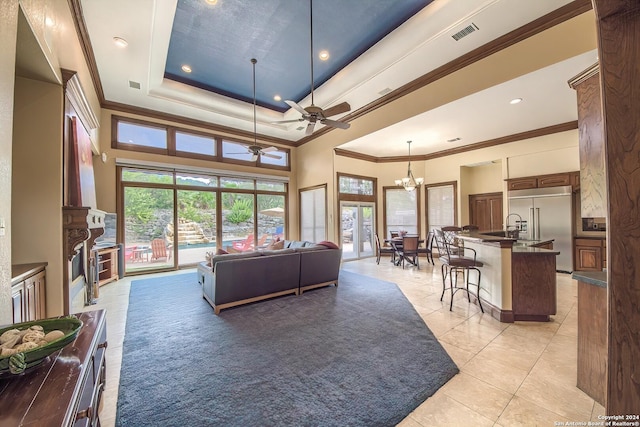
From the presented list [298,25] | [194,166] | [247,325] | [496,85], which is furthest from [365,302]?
[194,166]

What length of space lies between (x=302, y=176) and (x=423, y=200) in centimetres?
411

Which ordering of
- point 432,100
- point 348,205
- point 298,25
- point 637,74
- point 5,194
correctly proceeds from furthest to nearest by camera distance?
point 348,205 → point 432,100 → point 298,25 → point 5,194 → point 637,74

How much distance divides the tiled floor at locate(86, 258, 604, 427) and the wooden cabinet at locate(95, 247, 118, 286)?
4.88 ft

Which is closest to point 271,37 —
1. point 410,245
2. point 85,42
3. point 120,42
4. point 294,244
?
point 120,42

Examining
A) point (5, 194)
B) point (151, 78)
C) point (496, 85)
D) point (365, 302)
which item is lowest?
point (365, 302)

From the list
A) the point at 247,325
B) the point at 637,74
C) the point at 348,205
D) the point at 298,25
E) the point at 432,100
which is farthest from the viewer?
the point at 348,205

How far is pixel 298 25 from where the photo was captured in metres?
3.79

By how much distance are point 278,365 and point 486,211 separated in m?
7.60

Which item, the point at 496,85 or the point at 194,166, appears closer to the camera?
the point at 496,85

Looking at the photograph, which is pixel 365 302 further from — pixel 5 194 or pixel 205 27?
pixel 205 27

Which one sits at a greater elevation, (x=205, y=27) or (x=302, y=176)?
(x=205, y=27)

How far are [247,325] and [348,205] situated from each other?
5.26 meters

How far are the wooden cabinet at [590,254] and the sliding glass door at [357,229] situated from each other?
490cm

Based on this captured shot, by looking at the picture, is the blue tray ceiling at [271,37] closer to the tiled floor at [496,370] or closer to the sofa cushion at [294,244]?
the sofa cushion at [294,244]
